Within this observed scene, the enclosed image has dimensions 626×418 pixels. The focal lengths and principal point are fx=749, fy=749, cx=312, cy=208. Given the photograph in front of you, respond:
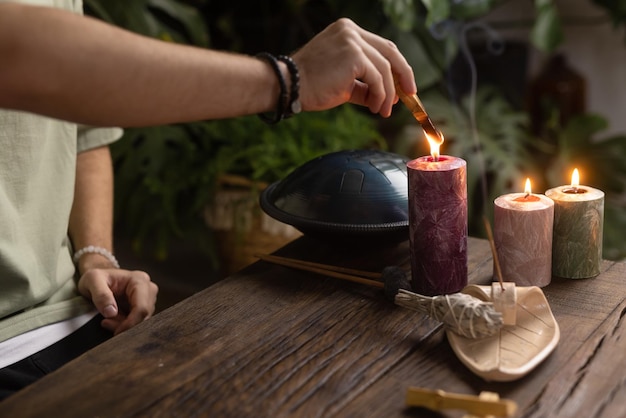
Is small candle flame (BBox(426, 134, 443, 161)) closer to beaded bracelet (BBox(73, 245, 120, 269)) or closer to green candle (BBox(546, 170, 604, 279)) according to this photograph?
green candle (BBox(546, 170, 604, 279))

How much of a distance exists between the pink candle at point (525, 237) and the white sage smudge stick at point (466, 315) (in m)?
0.13

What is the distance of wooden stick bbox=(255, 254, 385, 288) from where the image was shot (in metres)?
1.09

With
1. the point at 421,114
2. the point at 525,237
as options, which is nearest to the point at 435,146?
the point at 421,114

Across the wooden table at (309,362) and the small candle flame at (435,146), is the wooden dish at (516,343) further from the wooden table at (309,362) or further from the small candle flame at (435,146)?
the small candle flame at (435,146)

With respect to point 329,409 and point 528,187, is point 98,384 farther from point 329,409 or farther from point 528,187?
point 528,187

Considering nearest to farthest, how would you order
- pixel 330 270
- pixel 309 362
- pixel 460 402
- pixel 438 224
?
pixel 460 402 < pixel 309 362 < pixel 438 224 < pixel 330 270

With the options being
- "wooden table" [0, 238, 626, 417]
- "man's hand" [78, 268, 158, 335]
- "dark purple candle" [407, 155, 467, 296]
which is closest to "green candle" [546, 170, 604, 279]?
"wooden table" [0, 238, 626, 417]

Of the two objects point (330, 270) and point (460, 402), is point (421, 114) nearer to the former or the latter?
point (330, 270)

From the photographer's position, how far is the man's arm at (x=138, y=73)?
0.75 metres

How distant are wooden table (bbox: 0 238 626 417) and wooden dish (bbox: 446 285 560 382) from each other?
0.6 inches

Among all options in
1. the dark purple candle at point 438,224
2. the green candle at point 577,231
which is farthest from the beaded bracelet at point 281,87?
the green candle at point 577,231

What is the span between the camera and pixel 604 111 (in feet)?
11.8

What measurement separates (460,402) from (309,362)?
0.20 metres

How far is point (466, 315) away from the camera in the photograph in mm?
899
